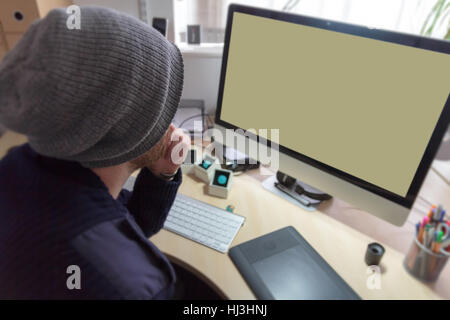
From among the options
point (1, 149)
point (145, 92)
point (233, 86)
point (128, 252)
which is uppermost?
point (145, 92)

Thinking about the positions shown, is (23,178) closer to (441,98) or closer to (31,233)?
(31,233)

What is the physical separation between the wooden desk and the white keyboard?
0.02 metres

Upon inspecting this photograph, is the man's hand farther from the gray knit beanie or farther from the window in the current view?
the window

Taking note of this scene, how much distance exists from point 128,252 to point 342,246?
559mm

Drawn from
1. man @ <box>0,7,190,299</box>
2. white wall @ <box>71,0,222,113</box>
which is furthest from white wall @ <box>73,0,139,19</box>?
man @ <box>0,7,190,299</box>

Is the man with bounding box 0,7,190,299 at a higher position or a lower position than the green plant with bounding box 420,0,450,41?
lower

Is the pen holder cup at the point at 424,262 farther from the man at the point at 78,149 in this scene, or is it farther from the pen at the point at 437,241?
the man at the point at 78,149

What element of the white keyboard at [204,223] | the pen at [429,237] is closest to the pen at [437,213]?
the pen at [429,237]

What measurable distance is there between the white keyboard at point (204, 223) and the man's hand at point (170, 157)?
0.39 feet

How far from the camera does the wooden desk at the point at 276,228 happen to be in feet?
2.41

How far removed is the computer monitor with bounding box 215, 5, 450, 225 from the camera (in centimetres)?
69

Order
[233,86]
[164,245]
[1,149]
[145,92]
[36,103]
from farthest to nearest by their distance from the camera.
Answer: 1. [1,149]
2. [233,86]
3. [164,245]
4. [145,92]
5. [36,103]
